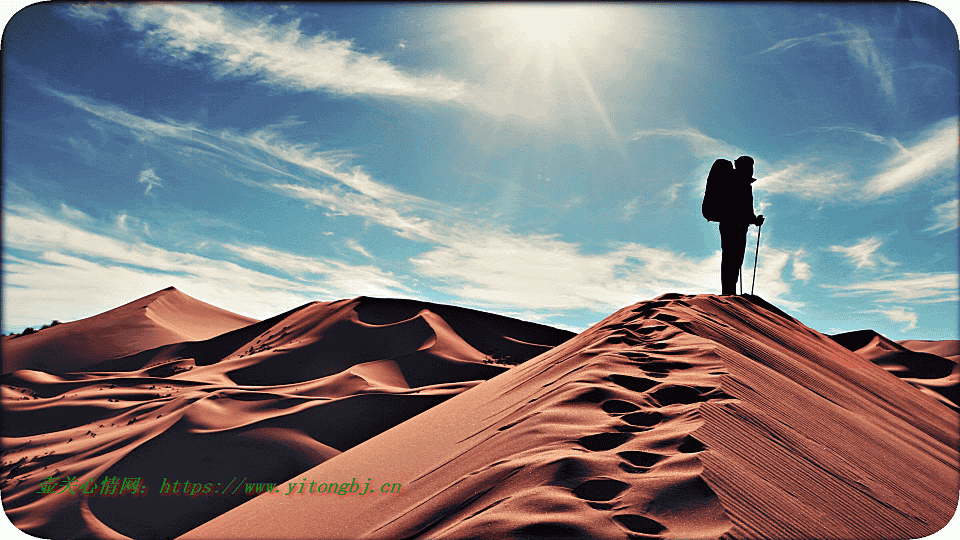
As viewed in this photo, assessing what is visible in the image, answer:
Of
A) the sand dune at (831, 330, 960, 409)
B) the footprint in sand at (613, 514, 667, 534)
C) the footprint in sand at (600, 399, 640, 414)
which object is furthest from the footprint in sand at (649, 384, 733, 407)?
the sand dune at (831, 330, 960, 409)

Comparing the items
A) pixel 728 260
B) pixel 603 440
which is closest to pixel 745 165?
pixel 728 260

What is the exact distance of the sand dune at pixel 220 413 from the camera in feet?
13.7

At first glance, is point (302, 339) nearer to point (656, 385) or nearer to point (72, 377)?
point (72, 377)

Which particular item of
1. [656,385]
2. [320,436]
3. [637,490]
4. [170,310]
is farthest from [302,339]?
[637,490]

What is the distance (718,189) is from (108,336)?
1538 centimetres

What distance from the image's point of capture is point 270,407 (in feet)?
19.7

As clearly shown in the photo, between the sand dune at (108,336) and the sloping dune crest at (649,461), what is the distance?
12829 millimetres

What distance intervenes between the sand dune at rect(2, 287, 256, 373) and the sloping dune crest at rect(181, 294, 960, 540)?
42.1 feet

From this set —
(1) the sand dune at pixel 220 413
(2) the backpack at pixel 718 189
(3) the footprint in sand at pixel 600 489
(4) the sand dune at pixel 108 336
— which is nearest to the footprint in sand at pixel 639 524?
(3) the footprint in sand at pixel 600 489

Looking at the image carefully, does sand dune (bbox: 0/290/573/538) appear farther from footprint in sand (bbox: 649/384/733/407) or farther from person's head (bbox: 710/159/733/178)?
person's head (bbox: 710/159/733/178)

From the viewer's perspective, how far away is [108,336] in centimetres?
1425

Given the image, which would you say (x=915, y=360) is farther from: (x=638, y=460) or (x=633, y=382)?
(x=638, y=460)

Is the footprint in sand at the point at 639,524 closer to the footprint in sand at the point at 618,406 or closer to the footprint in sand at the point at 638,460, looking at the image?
the footprint in sand at the point at 638,460

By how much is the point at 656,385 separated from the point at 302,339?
9665mm
